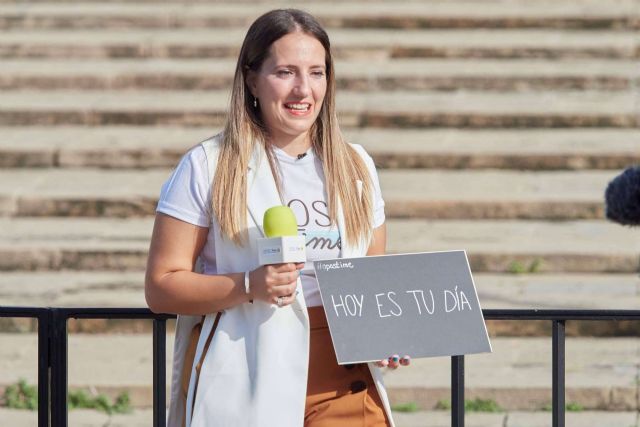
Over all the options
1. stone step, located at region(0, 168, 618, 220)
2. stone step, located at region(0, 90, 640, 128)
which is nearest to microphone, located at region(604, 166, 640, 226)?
stone step, located at region(0, 168, 618, 220)

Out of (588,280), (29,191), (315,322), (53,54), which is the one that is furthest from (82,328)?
(315,322)

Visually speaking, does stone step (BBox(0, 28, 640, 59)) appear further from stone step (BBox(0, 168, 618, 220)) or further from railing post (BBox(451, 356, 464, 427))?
railing post (BBox(451, 356, 464, 427))

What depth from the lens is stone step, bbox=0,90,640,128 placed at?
31.7 feet

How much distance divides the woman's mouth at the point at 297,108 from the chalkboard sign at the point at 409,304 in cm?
36

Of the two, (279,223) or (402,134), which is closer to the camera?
(279,223)

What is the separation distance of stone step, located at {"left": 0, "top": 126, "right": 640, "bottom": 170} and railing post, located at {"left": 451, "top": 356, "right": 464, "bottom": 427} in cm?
539

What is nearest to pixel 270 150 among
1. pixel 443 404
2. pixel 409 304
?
pixel 409 304

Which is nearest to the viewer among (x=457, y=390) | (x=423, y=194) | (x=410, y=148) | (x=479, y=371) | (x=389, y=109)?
(x=457, y=390)

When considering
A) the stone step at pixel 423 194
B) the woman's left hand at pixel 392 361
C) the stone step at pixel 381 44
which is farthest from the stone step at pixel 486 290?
the woman's left hand at pixel 392 361

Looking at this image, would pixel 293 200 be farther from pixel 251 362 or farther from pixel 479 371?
pixel 479 371

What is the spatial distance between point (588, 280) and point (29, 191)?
12.5ft

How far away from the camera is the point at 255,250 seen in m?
2.97

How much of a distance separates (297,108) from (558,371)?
1.30m

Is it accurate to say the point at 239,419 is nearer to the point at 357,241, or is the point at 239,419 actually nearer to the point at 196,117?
the point at 357,241
